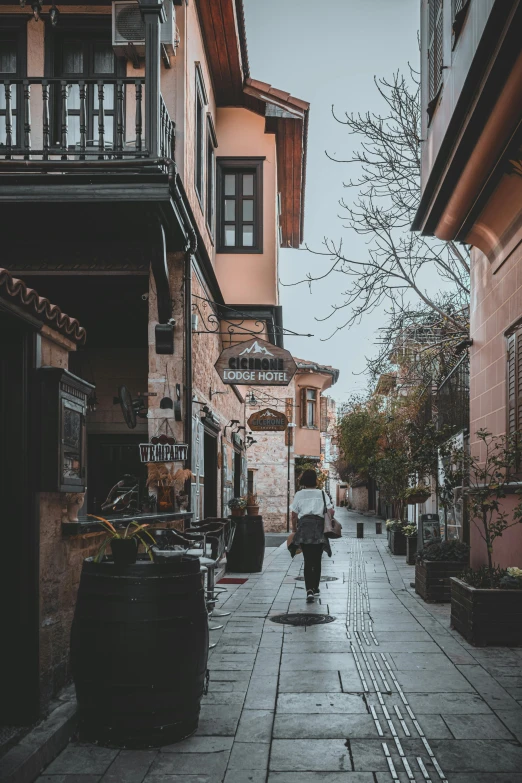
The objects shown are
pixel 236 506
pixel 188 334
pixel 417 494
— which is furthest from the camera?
pixel 417 494

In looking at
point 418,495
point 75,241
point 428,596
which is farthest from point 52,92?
point 418,495

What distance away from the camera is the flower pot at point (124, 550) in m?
4.65

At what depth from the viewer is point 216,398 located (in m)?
15.0

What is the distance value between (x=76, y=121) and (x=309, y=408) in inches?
1018

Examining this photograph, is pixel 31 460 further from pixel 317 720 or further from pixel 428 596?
pixel 428 596

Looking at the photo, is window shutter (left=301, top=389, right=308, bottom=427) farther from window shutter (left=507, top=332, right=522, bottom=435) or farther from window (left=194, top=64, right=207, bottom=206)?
window shutter (left=507, top=332, right=522, bottom=435)

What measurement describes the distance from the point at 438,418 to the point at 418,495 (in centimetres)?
207

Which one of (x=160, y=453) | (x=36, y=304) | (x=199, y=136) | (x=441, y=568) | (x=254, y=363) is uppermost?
(x=199, y=136)

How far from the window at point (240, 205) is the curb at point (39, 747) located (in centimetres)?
1069

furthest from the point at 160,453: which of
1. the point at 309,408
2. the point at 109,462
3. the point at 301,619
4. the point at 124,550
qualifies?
the point at 309,408

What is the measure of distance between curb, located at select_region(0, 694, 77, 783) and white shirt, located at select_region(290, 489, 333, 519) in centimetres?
576

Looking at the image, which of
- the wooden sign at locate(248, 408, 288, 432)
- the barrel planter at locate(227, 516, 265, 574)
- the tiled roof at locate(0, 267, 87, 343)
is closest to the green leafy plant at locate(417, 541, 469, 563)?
the barrel planter at locate(227, 516, 265, 574)

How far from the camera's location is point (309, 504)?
34.8ft

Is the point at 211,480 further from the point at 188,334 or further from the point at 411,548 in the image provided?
the point at 188,334
